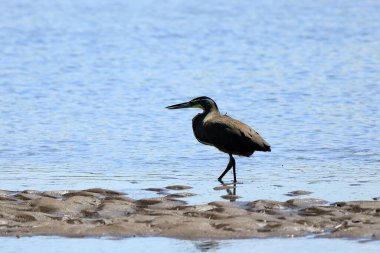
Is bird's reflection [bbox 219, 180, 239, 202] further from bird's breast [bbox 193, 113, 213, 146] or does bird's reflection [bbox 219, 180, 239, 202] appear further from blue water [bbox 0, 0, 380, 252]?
bird's breast [bbox 193, 113, 213, 146]

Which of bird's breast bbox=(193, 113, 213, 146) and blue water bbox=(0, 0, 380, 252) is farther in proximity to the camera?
blue water bbox=(0, 0, 380, 252)

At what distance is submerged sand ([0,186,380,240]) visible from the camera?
10969 millimetres

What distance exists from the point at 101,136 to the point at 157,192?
559 centimetres

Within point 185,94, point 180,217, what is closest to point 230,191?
point 180,217

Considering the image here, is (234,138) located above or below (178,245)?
above

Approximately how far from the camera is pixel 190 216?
1164 centimetres

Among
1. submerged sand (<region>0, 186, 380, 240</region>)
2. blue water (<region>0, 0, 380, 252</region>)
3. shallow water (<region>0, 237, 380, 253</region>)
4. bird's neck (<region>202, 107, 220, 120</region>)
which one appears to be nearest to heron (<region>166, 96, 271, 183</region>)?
bird's neck (<region>202, 107, 220, 120</region>)

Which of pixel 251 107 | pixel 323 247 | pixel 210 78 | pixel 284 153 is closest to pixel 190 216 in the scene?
pixel 323 247

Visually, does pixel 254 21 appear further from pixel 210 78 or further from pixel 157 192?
pixel 157 192

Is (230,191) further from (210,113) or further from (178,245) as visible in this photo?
(178,245)

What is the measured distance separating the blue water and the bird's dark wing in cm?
42

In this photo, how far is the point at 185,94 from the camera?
82.8ft

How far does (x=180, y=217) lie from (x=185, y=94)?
13.9 m

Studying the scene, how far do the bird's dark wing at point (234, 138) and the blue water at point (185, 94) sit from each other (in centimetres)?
42
